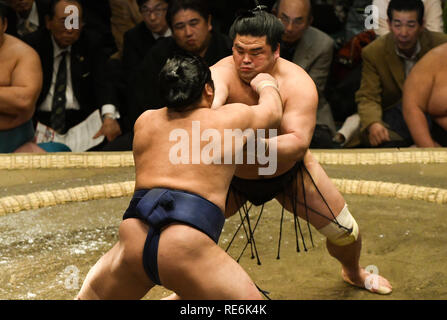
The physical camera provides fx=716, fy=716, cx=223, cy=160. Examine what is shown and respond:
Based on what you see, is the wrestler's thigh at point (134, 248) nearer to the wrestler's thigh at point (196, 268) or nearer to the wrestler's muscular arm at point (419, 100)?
the wrestler's thigh at point (196, 268)

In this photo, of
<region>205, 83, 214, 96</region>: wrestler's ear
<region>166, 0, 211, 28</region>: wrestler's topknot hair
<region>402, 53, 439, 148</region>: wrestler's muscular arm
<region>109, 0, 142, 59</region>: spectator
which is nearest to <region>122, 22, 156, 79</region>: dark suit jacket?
<region>109, 0, 142, 59</region>: spectator

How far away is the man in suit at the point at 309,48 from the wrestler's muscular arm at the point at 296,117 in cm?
187

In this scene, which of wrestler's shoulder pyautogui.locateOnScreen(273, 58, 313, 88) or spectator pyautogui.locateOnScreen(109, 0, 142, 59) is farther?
spectator pyautogui.locateOnScreen(109, 0, 142, 59)

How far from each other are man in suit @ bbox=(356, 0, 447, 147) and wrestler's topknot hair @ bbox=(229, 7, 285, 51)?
1950mm

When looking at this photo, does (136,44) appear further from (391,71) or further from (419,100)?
(419,100)

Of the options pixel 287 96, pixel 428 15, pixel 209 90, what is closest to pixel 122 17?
pixel 428 15

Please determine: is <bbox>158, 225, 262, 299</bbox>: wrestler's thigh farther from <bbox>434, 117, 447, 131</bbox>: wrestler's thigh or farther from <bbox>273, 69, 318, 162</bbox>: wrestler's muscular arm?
<bbox>434, 117, 447, 131</bbox>: wrestler's thigh

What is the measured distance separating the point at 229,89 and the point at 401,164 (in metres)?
1.84

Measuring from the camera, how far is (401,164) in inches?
148

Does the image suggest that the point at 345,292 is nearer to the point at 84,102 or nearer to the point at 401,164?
the point at 401,164

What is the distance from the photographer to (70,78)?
4105 millimetres

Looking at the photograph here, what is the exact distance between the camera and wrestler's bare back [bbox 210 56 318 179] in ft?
6.92

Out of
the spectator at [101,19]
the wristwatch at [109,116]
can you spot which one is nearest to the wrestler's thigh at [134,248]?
the wristwatch at [109,116]

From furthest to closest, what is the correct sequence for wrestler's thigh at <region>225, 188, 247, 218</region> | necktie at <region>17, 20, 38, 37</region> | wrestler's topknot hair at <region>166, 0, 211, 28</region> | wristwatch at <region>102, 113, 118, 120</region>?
necktie at <region>17, 20, 38, 37</region>
wristwatch at <region>102, 113, 118, 120</region>
wrestler's topknot hair at <region>166, 0, 211, 28</region>
wrestler's thigh at <region>225, 188, 247, 218</region>
